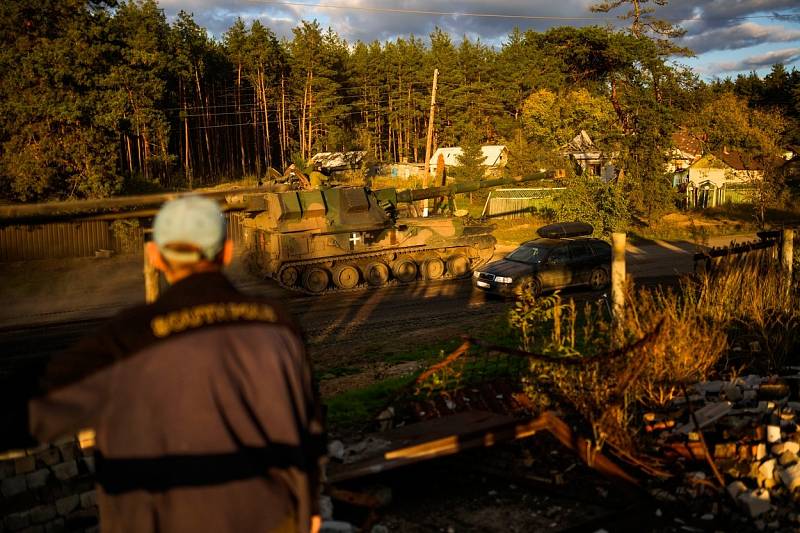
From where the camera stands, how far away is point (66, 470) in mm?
4590

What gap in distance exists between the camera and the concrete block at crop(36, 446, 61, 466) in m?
4.50

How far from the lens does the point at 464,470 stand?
5.92 metres

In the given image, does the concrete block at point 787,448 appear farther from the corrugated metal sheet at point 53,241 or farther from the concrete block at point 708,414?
the corrugated metal sheet at point 53,241

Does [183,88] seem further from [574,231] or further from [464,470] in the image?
[464,470]

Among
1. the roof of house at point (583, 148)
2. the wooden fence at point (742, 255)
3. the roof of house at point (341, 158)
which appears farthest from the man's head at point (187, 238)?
the roof of house at point (341, 158)

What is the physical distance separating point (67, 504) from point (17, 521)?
1.02 feet

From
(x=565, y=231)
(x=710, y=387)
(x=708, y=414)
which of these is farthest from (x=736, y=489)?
(x=565, y=231)

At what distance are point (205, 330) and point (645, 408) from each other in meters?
5.51

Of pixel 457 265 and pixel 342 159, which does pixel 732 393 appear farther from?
pixel 342 159

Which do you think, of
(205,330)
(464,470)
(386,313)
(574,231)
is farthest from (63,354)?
(574,231)

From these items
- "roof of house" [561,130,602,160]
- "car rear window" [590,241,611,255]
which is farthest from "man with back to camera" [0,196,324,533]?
"roof of house" [561,130,602,160]

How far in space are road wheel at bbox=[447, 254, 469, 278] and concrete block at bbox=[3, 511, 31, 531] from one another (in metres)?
17.2

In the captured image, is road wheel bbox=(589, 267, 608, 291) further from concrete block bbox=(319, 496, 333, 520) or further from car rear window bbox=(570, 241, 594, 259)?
concrete block bbox=(319, 496, 333, 520)

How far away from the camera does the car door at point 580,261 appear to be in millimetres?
17625
